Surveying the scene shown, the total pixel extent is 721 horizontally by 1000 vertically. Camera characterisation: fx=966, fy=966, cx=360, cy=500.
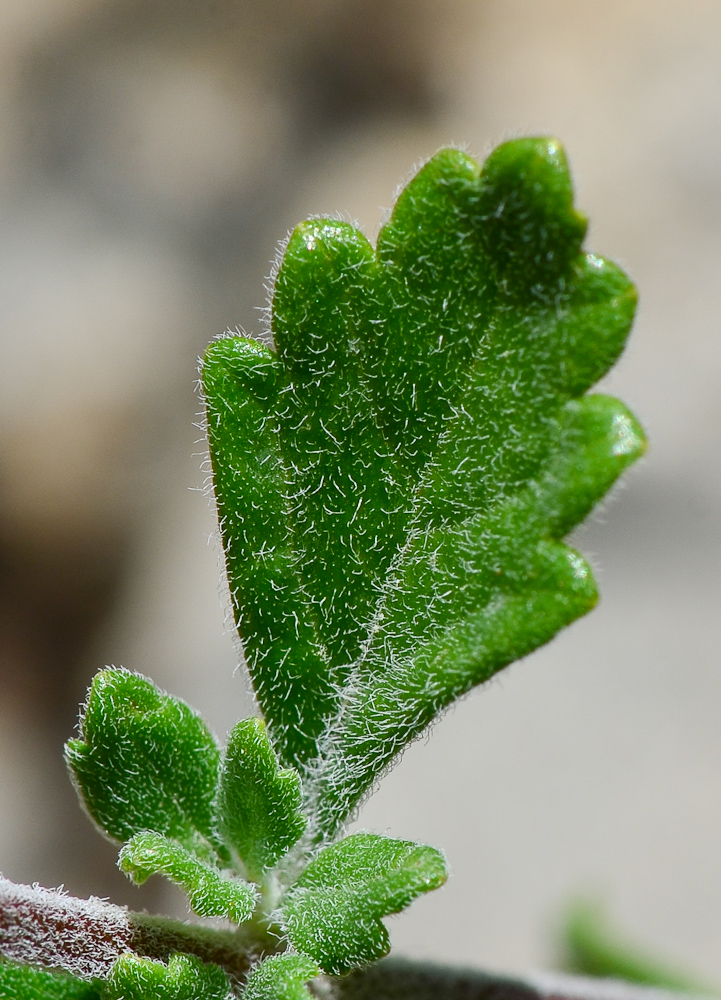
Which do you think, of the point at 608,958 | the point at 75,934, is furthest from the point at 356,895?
the point at 608,958

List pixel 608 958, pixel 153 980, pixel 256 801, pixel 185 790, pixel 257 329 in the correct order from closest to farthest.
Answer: pixel 153 980 < pixel 256 801 < pixel 185 790 < pixel 608 958 < pixel 257 329

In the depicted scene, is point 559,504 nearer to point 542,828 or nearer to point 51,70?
point 542,828

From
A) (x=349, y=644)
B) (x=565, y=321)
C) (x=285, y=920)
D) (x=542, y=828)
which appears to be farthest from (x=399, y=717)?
(x=542, y=828)

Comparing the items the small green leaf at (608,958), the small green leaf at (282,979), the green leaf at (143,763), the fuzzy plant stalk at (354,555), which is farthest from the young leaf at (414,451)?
the small green leaf at (608,958)

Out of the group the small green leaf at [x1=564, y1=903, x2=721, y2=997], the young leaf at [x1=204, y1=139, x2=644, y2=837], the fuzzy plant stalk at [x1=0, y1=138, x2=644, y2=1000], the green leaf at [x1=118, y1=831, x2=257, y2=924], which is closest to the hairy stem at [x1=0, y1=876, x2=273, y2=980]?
the fuzzy plant stalk at [x1=0, y1=138, x2=644, y2=1000]

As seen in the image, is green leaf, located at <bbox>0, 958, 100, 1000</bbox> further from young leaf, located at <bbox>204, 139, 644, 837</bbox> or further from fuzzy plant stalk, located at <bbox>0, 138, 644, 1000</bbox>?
young leaf, located at <bbox>204, 139, 644, 837</bbox>

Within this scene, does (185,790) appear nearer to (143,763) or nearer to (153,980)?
(143,763)
